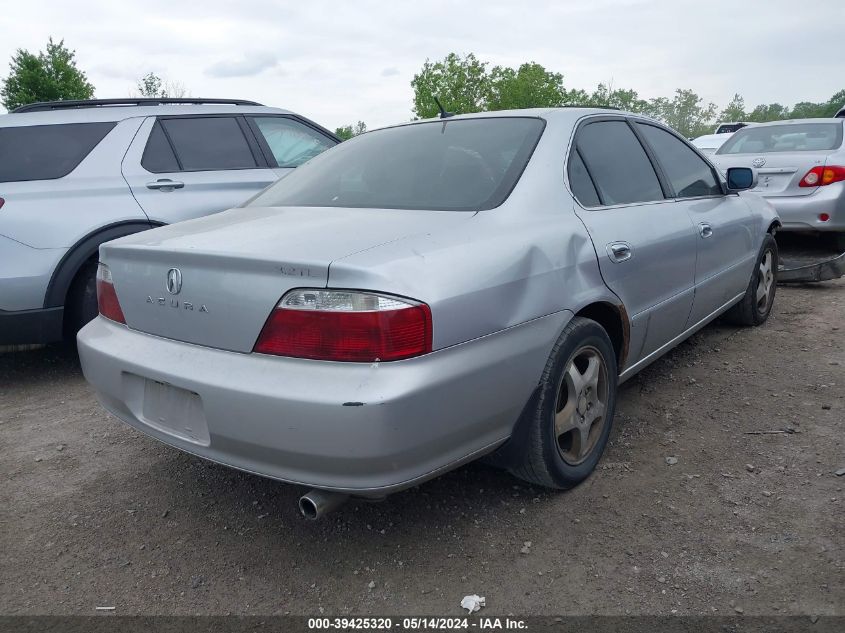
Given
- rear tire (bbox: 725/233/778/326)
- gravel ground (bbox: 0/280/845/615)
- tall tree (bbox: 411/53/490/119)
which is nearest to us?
gravel ground (bbox: 0/280/845/615)

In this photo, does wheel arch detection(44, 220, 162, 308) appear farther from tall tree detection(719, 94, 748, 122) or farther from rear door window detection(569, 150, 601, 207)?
tall tree detection(719, 94, 748, 122)

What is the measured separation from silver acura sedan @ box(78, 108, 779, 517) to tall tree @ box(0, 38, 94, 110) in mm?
29002

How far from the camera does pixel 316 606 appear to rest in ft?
7.21

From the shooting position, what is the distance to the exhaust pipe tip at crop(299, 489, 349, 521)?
212 centimetres

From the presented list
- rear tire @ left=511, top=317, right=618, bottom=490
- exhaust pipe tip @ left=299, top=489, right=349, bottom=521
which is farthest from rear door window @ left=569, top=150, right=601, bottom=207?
exhaust pipe tip @ left=299, top=489, right=349, bottom=521

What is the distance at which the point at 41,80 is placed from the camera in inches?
1086

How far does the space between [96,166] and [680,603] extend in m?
4.16

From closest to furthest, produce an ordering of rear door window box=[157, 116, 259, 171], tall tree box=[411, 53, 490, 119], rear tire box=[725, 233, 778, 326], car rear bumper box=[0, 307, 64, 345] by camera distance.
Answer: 1. car rear bumper box=[0, 307, 64, 345]
2. rear tire box=[725, 233, 778, 326]
3. rear door window box=[157, 116, 259, 171]
4. tall tree box=[411, 53, 490, 119]

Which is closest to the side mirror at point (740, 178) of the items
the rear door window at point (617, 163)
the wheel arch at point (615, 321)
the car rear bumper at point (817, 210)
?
the rear door window at point (617, 163)

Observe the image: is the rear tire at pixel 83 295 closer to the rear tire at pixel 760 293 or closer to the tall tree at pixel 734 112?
the rear tire at pixel 760 293

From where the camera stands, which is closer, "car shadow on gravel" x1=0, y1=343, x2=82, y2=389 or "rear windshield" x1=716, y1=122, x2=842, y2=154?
"car shadow on gravel" x1=0, y1=343, x2=82, y2=389

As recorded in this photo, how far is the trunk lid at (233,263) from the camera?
83.2 inches

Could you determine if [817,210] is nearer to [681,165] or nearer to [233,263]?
[681,165]

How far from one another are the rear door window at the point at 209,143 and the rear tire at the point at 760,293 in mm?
3664
